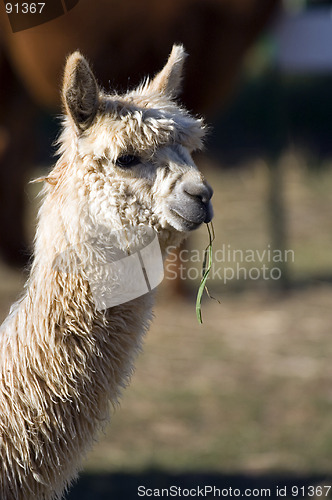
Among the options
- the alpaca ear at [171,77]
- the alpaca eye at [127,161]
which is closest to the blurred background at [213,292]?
the alpaca ear at [171,77]

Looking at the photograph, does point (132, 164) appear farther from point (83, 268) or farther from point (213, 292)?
point (213, 292)

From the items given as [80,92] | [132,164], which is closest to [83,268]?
[132,164]

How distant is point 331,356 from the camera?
4.54 meters

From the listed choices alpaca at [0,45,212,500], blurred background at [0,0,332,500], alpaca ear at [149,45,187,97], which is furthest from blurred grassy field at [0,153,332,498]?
alpaca ear at [149,45,187,97]

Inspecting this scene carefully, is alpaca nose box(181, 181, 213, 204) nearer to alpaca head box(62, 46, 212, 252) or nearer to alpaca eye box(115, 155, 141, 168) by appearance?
alpaca head box(62, 46, 212, 252)

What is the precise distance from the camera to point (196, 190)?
1.60 m

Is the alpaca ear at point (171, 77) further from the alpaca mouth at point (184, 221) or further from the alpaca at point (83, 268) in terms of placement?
the alpaca mouth at point (184, 221)

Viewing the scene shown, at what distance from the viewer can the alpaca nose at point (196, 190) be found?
1.60 metres

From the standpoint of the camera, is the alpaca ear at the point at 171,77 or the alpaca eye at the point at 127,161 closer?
the alpaca eye at the point at 127,161

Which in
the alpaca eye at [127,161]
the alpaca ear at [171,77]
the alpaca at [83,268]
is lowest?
the alpaca at [83,268]

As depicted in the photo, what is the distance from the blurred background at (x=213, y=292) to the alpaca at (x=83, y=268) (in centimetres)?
79

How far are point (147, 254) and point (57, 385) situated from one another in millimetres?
331

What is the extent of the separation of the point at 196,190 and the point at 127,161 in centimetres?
15

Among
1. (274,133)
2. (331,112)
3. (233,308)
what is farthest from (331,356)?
(331,112)
